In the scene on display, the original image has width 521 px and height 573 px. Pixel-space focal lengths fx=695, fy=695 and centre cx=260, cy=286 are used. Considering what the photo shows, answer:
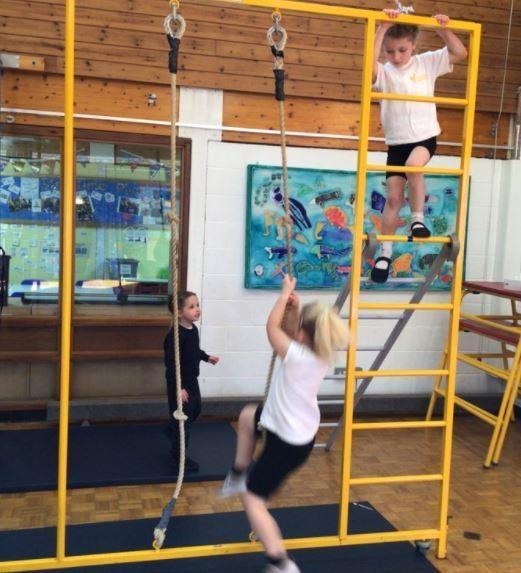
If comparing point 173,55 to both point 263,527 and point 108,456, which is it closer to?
point 263,527

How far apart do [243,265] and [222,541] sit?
8.22 ft

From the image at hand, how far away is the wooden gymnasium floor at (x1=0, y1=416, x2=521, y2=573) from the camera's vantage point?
11.8 feet

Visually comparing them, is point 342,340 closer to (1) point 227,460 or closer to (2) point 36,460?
(1) point 227,460

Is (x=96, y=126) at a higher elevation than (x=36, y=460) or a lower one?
higher

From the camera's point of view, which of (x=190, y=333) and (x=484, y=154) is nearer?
(x=190, y=333)

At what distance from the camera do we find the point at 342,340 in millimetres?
2736

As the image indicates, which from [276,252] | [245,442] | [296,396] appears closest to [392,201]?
[296,396]

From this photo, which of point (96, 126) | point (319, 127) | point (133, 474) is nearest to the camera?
point (133, 474)

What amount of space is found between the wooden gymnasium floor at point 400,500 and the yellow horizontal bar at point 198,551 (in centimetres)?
23

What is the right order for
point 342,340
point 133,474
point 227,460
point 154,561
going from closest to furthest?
1. point 342,340
2. point 154,561
3. point 133,474
4. point 227,460

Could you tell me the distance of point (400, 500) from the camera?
13.6 feet

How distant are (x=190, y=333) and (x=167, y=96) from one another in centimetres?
197

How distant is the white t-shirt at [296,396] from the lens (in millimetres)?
2785

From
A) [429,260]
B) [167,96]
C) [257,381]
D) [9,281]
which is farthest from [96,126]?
[429,260]
